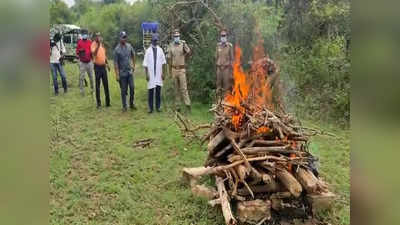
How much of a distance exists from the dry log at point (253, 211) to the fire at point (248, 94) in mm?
809

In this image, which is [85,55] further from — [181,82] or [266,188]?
[266,188]

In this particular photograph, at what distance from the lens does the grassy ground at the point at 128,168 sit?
3.47 meters

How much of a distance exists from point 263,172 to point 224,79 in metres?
3.67

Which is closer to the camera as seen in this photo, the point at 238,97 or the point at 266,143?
the point at 266,143

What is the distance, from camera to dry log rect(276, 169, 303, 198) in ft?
10.6

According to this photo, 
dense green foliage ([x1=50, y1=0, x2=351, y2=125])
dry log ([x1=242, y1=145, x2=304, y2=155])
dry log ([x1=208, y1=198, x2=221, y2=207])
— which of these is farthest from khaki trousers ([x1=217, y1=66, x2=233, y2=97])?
dry log ([x1=208, y1=198, x2=221, y2=207])

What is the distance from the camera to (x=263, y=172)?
11.1 ft

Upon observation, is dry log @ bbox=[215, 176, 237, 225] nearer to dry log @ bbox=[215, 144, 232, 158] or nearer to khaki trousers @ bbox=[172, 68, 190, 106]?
dry log @ bbox=[215, 144, 232, 158]

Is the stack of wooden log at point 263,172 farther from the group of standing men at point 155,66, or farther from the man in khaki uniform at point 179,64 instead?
the man in khaki uniform at point 179,64

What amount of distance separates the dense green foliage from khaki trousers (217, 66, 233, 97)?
32 centimetres

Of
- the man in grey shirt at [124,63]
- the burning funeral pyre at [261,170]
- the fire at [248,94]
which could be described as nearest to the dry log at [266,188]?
the burning funeral pyre at [261,170]

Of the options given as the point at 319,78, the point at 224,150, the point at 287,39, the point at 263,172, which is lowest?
the point at 263,172

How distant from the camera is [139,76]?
8.83 m

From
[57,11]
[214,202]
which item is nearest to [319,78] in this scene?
[57,11]
